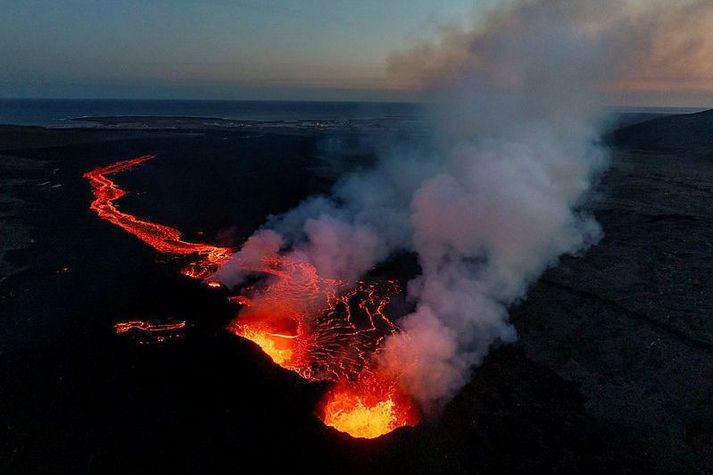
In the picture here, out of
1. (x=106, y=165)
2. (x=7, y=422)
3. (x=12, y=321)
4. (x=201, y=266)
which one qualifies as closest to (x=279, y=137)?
(x=106, y=165)

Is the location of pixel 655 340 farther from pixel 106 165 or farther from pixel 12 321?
pixel 106 165

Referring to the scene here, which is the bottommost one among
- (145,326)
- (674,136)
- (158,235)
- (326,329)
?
(326,329)

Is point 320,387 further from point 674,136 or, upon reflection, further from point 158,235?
point 674,136

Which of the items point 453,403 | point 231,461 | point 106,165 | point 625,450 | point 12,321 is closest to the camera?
point 231,461

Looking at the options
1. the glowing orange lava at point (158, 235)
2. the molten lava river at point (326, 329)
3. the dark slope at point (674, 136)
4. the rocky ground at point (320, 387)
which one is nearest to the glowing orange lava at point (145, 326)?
the molten lava river at point (326, 329)

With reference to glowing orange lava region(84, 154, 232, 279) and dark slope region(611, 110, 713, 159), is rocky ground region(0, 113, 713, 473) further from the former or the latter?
dark slope region(611, 110, 713, 159)

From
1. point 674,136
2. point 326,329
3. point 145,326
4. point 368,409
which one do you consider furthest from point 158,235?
point 674,136
